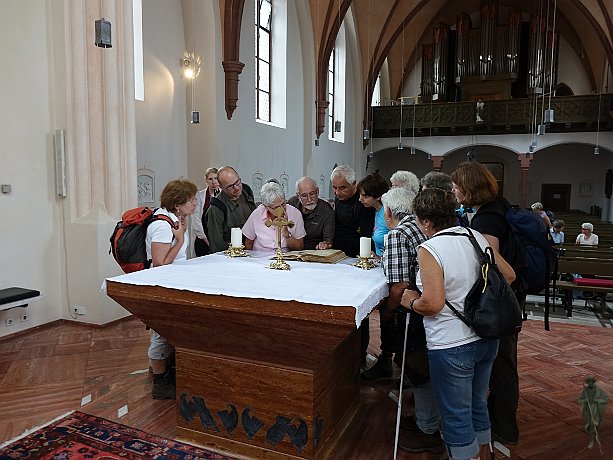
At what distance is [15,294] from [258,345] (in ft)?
11.1

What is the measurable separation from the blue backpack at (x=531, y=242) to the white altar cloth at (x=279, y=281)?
2.70ft

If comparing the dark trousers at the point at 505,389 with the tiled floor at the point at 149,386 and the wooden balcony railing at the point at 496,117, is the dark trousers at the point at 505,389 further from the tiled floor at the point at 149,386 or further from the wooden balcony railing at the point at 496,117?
the wooden balcony railing at the point at 496,117

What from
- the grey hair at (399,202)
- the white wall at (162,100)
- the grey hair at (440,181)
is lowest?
the grey hair at (399,202)

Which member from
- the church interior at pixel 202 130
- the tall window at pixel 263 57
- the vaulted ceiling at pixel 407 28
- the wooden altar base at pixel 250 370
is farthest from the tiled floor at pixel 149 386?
the vaulted ceiling at pixel 407 28

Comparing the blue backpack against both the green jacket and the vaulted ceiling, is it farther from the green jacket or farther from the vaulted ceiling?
the vaulted ceiling

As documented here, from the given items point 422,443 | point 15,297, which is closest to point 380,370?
point 422,443

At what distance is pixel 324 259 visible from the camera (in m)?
3.61

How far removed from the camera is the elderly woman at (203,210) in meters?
5.46

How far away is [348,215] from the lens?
4.39 metres

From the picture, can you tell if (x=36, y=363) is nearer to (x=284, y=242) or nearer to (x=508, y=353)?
(x=284, y=242)

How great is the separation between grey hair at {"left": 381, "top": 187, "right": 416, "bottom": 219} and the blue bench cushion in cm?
389

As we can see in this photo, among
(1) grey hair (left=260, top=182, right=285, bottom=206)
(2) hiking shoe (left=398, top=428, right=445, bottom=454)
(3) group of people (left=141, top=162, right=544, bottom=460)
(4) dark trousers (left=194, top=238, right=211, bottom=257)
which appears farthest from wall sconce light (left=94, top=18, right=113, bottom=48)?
(2) hiking shoe (left=398, top=428, right=445, bottom=454)

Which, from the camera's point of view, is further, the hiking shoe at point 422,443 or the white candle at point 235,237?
the white candle at point 235,237

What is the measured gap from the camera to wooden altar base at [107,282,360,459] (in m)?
2.62
